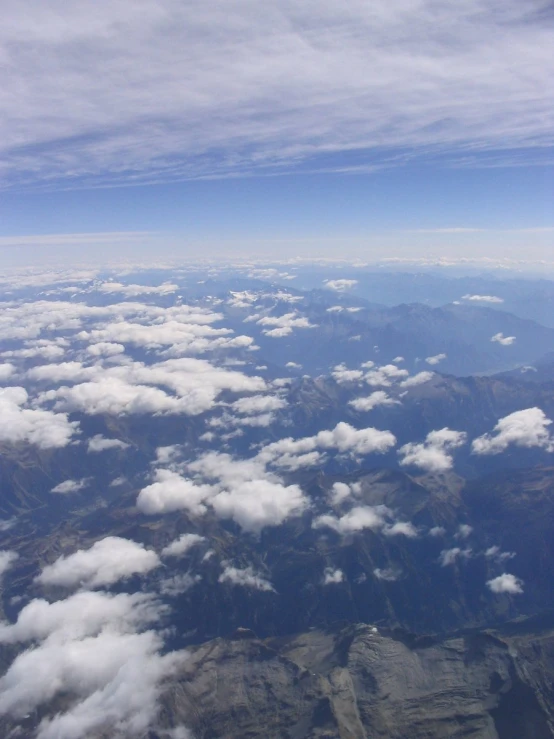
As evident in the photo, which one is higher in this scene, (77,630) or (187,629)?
(77,630)

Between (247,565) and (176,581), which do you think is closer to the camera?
(176,581)

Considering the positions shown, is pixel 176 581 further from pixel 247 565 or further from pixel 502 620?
pixel 502 620

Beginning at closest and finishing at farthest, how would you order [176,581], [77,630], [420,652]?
1. [420,652]
2. [77,630]
3. [176,581]

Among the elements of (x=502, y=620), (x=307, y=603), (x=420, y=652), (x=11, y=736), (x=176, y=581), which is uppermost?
(x=11, y=736)

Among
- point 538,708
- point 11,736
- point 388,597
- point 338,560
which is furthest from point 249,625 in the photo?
point 538,708

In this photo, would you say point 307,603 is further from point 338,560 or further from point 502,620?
point 502,620

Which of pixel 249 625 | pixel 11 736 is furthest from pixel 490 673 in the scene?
pixel 11 736

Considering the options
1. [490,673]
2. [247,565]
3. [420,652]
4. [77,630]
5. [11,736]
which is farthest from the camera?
[247,565]
